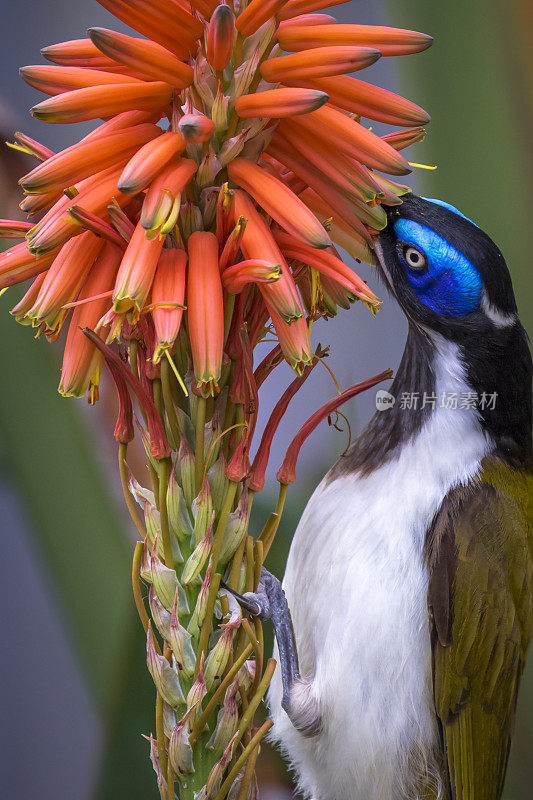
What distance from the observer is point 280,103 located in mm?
389

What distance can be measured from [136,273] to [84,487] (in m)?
0.49

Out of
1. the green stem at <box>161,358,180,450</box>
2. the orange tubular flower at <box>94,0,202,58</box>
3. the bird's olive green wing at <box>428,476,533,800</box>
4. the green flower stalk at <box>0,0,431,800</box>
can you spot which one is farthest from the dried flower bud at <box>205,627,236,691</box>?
the orange tubular flower at <box>94,0,202,58</box>

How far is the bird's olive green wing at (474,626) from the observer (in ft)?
2.01

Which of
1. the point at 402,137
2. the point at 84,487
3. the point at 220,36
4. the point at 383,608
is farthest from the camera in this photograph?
the point at 84,487

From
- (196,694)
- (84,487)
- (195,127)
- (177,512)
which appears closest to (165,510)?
(177,512)

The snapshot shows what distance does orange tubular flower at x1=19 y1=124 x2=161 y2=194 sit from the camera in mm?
403

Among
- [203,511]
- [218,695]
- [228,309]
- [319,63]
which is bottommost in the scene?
[218,695]

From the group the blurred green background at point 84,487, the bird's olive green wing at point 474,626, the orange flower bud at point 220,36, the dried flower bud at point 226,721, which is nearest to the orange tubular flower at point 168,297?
the orange flower bud at point 220,36

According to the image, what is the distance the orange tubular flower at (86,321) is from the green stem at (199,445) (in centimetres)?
7

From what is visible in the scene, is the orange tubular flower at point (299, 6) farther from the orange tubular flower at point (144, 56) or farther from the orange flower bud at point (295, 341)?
the orange flower bud at point (295, 341)

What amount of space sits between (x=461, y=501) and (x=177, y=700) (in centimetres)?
29

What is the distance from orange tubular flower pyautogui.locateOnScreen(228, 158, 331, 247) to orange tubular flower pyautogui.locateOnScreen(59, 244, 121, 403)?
9 cm

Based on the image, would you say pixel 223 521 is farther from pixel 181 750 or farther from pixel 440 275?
pixel 440 275

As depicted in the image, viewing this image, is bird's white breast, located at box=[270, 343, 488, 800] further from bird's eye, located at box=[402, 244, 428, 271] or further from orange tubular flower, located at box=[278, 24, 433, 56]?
orange tubular flower, located at box=[278, 24, 433, 56]
